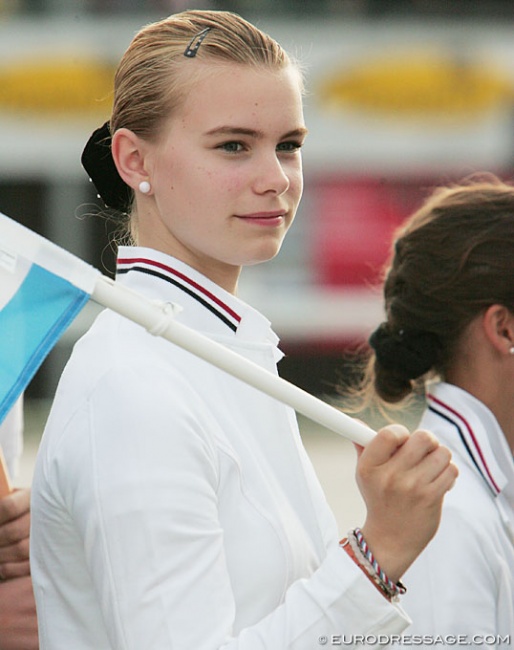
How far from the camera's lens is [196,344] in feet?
5.31

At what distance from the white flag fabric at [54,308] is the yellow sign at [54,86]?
1313 cm

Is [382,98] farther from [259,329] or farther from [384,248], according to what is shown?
[259,329]

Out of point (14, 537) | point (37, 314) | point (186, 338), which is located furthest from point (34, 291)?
point (14, 537)

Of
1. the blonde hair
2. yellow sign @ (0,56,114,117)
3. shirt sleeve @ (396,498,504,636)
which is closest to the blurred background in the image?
yellow sign @ (0,56,114,117)

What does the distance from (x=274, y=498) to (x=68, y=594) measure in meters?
0.31

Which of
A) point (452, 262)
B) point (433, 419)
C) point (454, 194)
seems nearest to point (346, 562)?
point (433, 419)

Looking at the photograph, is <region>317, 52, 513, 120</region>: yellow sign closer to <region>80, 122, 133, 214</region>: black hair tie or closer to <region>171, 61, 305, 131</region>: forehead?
<region>80, 122, 133, 214</region>: black hair tie

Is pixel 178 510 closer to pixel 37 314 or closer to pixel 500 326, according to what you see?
pixel 37 314

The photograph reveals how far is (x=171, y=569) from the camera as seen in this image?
1.68m

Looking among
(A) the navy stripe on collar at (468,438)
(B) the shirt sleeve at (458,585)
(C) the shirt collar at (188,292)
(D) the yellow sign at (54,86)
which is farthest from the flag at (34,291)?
(D) the yellow sign at (54,86)

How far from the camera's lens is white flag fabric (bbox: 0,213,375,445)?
63.7 inches

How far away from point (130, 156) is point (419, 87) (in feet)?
43.5

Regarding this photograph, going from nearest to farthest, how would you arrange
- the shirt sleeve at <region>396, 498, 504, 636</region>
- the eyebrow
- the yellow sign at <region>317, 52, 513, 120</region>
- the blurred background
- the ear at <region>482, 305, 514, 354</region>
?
the eyebrow, the shirt sleeve at <region>396, 498, 504, 636</region>, the ear at <region>482, 305, 514, 354</region>, the blurred background, the yellow sign at <region>317, 52, 513, 120</region>

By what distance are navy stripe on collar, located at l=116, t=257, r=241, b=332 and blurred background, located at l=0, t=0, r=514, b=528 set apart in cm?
1231
